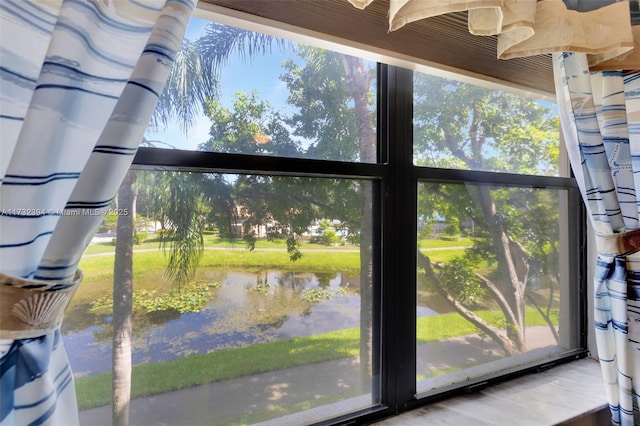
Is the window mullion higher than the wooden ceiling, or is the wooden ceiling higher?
the wooden ceiling

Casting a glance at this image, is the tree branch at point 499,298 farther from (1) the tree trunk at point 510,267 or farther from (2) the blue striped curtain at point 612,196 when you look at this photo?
(2) the blue striped curtain at point 612,196

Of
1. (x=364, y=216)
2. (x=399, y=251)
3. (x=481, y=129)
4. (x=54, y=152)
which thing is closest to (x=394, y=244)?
(x=399, y=251)

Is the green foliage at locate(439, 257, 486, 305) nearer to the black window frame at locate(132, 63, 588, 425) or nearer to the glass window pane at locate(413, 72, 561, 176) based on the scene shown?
the black window frame at locate(132, 63, 588, 425)

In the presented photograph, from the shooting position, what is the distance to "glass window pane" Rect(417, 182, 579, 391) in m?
1.30

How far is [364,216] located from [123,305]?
69cm

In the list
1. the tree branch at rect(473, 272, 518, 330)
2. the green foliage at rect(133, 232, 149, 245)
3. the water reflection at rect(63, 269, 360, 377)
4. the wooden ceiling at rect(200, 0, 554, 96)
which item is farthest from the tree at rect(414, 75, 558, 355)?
the green foliage at rect(133, 232, 149, 245)

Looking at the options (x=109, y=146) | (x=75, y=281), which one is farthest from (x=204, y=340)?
(x=109, y=146)

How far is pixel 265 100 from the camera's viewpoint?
40.0 inches

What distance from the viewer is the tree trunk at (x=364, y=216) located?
3.81 feet

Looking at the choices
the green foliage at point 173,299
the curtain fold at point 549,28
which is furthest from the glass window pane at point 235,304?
the curtain fold at point 549,28

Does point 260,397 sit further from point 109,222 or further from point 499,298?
point 499,298

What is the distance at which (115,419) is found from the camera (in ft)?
2.76

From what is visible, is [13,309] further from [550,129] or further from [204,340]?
[550,129]

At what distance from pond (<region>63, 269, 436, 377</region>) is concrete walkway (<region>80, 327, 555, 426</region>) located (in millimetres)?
99
